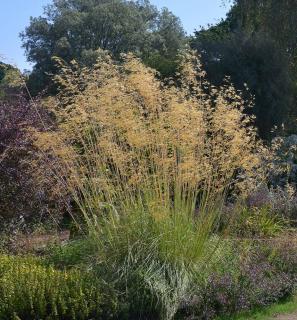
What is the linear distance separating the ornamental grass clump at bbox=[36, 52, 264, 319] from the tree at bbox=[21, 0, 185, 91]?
73.8 feet

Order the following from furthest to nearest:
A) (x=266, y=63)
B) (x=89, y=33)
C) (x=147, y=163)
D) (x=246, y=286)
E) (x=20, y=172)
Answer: (x=89, y=33) < (x=266, y=63) < (x=20, y=172) < (x=147, y=163) < (x=246, y=286)

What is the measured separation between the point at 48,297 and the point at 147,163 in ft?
7.87

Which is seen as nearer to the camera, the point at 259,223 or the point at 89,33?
the point at 259,223

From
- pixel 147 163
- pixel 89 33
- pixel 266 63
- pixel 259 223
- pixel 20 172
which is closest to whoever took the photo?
pixel 147 163

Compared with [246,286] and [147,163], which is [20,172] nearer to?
[147,163]

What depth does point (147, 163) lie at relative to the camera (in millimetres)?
7605

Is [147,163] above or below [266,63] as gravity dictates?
below

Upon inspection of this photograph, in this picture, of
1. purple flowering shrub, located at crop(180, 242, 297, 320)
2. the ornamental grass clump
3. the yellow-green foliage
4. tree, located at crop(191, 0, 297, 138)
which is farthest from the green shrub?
tree, located at crop(191, 0, 297, 138)

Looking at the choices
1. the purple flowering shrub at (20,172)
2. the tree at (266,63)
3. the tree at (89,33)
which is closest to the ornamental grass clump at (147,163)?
the purple flowering shrub at (20,172)

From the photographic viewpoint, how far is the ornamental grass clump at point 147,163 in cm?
693

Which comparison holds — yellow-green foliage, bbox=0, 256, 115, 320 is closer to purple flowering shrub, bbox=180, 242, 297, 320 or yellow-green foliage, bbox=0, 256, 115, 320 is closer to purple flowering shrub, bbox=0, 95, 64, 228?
purple flowering shrub, bbox=180, 242, 297, 320

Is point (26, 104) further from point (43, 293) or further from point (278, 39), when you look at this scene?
point (278, 39)

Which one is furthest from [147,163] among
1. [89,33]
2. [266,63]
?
[89,33]

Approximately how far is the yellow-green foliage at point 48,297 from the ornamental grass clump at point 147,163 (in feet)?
2.76
